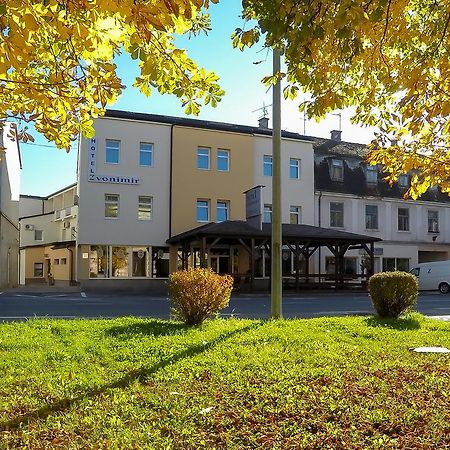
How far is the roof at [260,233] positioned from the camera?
26.4 m

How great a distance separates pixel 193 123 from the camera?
32781 millimetres

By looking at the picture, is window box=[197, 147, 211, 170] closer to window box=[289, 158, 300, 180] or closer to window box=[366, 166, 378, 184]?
window box=[289, 158, 300, 180]

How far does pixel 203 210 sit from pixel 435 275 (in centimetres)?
1510

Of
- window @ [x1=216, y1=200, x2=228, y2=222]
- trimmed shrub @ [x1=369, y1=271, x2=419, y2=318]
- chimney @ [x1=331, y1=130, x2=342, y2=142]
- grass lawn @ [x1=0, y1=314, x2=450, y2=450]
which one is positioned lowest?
grass lawn @ [x1=0, y1=314, x2=450, y2=450]

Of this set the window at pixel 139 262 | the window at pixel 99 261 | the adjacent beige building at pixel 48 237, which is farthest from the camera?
the adjacent beige building at pixel 48 237

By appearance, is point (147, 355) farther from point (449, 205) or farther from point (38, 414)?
point (449, 205)

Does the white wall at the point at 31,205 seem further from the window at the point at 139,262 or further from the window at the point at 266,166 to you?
the window at the point at 266,166

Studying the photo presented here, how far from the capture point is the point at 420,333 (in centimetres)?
916

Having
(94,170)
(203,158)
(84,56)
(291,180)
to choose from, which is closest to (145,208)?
(94,170)

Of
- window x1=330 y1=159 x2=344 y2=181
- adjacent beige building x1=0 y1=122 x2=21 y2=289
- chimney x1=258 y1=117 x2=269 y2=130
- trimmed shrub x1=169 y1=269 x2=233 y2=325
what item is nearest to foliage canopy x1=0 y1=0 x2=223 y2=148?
trimmed shrub x1=169 y1=269 x2=233 y2=325

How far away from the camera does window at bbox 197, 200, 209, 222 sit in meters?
31.8

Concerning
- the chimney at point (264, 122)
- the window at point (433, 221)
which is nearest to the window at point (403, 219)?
the window at point (433, 221)

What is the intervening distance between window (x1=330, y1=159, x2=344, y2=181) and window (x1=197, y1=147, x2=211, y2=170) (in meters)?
9.48

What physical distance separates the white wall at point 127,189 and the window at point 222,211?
3.37m
